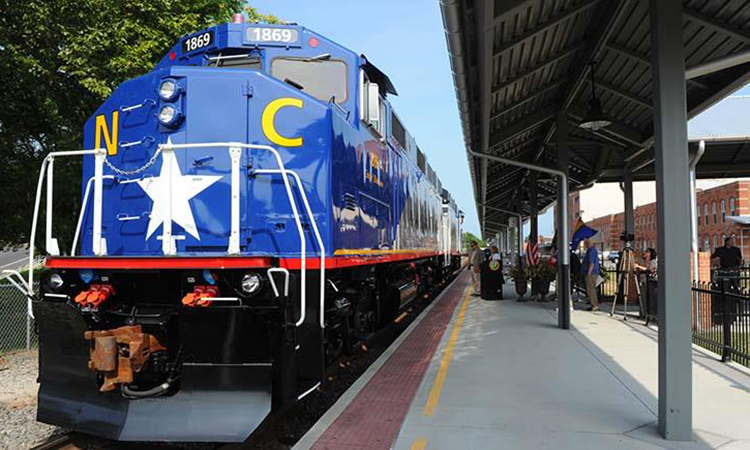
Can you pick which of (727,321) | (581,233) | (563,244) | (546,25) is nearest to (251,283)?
(546,25)

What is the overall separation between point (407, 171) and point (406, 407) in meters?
5.96

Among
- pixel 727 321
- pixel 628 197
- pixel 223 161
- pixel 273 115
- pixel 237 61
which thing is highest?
pixel 237 61

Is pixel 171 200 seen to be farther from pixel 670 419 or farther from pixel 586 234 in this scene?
pixel 586 234

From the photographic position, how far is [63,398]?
4637mm

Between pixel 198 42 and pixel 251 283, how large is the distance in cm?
314

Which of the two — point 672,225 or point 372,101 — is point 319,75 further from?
point 672,225

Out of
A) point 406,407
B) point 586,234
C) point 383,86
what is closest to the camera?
point 406,407

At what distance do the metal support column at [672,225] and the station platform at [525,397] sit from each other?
1.06 feet

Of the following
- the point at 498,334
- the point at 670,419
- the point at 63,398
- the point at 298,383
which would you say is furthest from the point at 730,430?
the point at 63,398

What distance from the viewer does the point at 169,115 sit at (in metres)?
5.04

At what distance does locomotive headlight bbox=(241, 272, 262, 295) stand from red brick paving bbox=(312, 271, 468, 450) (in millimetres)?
1362

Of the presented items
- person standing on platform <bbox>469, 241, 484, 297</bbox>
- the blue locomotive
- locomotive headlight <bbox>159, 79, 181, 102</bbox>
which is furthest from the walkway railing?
person standing on platform <bbox>469, 241, 484, 297</bbox>

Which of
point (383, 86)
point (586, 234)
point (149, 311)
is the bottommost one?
point (149, 311)

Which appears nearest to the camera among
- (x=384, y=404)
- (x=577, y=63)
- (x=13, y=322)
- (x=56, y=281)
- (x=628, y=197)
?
(x=56, y=281)
